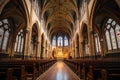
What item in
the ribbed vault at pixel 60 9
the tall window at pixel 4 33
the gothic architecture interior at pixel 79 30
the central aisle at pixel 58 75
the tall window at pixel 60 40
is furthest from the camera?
the tall window at pixel 60 40

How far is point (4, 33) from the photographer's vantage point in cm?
1777

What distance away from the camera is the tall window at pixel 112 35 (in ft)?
53.9

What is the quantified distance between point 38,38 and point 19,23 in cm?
406

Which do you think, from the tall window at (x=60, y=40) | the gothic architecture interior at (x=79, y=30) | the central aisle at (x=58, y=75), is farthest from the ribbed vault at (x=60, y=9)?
the central aisle at (x=58, y=75)

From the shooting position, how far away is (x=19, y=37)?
20.8m

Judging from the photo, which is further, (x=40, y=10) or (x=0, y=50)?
(x=40, y=10)

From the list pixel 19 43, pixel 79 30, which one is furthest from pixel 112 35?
pixel 19 43

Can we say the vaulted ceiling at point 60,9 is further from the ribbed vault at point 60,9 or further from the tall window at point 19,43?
the tall window at point 19,43

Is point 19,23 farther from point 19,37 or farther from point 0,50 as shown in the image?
point 0,50

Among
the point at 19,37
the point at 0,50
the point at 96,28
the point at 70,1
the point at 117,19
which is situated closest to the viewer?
the point at 117,19

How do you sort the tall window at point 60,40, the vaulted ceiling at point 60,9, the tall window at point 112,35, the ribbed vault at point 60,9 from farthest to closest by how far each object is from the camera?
1. the tall window at point 60,40
2. the ribbed vault at point 60,9
3. the vaulted ceiling at point 60,9
4. the tall window at point 112,35

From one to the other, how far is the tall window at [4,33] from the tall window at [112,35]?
1618 centimetres

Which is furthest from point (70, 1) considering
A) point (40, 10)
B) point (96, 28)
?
point (96, 28)

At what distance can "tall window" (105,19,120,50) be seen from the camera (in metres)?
16.4
